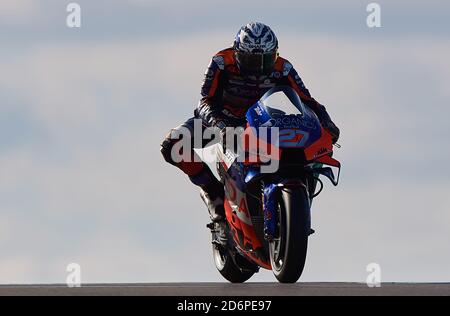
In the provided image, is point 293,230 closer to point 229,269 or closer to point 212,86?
point 212,86

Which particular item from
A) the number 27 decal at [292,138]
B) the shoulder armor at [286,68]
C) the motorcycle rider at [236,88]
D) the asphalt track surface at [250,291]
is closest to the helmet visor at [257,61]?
the motorcycle rider at [236,88]

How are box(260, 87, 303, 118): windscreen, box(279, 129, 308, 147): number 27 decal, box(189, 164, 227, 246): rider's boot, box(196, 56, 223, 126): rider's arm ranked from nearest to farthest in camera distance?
1. box(279, 129, 308, 147): number 27 decal
2. box(260, 87, 303, 118): windscreen
3. box(196, 56, 223, 126): rider's arm
4. box(189, 164, 227, 246): rider's boot

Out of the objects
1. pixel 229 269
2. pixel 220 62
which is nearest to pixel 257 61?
pixel 220 62

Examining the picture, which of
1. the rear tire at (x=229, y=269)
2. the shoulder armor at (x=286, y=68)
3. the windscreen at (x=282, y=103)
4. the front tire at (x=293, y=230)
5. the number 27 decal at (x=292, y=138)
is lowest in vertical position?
the rear tire at (x=229, y=269)

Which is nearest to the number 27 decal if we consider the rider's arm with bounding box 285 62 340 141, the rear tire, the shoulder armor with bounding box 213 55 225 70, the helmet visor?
the rider's arm with bounding box 285 62 340 141

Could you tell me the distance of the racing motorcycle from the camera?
1187cm


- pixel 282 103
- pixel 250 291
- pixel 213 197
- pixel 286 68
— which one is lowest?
pixel 250 291

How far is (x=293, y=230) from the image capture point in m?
11.7

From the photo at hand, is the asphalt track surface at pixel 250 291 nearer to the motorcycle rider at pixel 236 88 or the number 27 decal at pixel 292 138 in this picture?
the number 27 decal at pixel 292 138

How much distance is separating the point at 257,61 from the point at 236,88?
558 mm

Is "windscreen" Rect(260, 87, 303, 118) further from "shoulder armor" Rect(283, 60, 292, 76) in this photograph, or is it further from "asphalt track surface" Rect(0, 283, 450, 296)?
"asphalt track surface" Rect(0, 283, 450, 296)

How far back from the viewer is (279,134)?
12219mm

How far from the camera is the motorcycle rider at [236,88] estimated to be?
1379 centimetres

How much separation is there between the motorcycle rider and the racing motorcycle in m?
0.83
